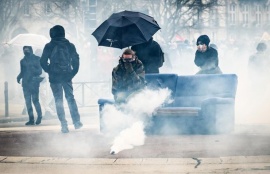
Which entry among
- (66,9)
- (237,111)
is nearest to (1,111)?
(237,111)

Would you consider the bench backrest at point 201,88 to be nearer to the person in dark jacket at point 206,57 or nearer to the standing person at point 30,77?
the person in dark jacket at point 206,57

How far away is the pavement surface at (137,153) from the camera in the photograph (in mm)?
8156

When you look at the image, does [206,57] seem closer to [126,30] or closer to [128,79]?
[126,30]

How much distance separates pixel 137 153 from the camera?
9.20 metres

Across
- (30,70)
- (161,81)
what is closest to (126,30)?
(161,81)

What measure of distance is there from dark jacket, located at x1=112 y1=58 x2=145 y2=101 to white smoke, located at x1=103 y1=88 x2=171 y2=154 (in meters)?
0.15

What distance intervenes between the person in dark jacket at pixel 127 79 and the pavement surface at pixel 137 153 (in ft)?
2.77

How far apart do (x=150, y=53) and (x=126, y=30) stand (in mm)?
660

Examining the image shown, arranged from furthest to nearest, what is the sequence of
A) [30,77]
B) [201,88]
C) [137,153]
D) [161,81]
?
[30,77], [201,88], [161,81], [137,153]

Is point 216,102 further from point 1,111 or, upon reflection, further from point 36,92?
point 1,111

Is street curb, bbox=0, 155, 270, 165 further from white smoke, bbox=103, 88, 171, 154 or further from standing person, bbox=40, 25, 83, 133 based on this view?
standing person, bbox=40, 25, 83, 133

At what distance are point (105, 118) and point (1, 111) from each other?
6942 mm

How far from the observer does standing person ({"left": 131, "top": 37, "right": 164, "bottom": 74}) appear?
12016 mm

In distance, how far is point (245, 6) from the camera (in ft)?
292
